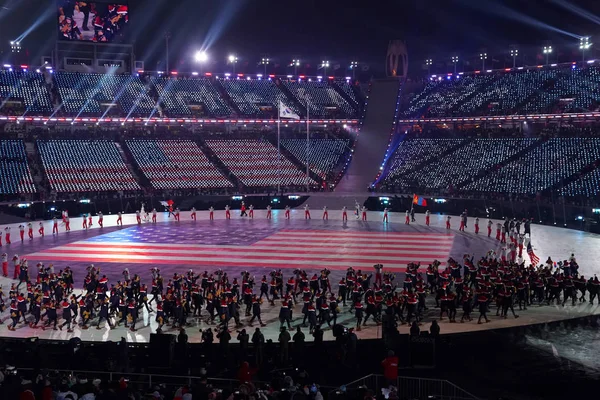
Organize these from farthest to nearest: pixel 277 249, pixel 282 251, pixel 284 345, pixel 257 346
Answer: pixel 277 249 < pixel 282 251 < pixel 284 345 < pixel 257 346

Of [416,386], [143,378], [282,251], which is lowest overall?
[416,386]

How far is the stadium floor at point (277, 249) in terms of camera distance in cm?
2519

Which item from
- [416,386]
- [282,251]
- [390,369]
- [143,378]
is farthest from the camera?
[282,251]

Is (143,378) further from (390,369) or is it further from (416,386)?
(416,386)

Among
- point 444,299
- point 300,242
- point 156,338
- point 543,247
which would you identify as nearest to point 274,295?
point 444,299

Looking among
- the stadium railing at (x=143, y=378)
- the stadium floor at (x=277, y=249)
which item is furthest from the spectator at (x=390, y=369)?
the stadium floor at (x=277, y=249)

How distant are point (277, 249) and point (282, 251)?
0.79 metres

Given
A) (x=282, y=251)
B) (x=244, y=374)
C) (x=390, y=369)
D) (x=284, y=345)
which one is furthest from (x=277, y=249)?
(x=244, y=374)

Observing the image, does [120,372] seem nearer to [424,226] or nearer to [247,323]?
[247,323]

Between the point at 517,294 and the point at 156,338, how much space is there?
1444 cm

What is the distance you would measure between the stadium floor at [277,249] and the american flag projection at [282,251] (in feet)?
0.18

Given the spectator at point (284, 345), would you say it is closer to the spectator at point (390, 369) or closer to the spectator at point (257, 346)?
the spectator at point (257, 346)

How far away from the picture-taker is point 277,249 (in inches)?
1535

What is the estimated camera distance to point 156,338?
705 inches
